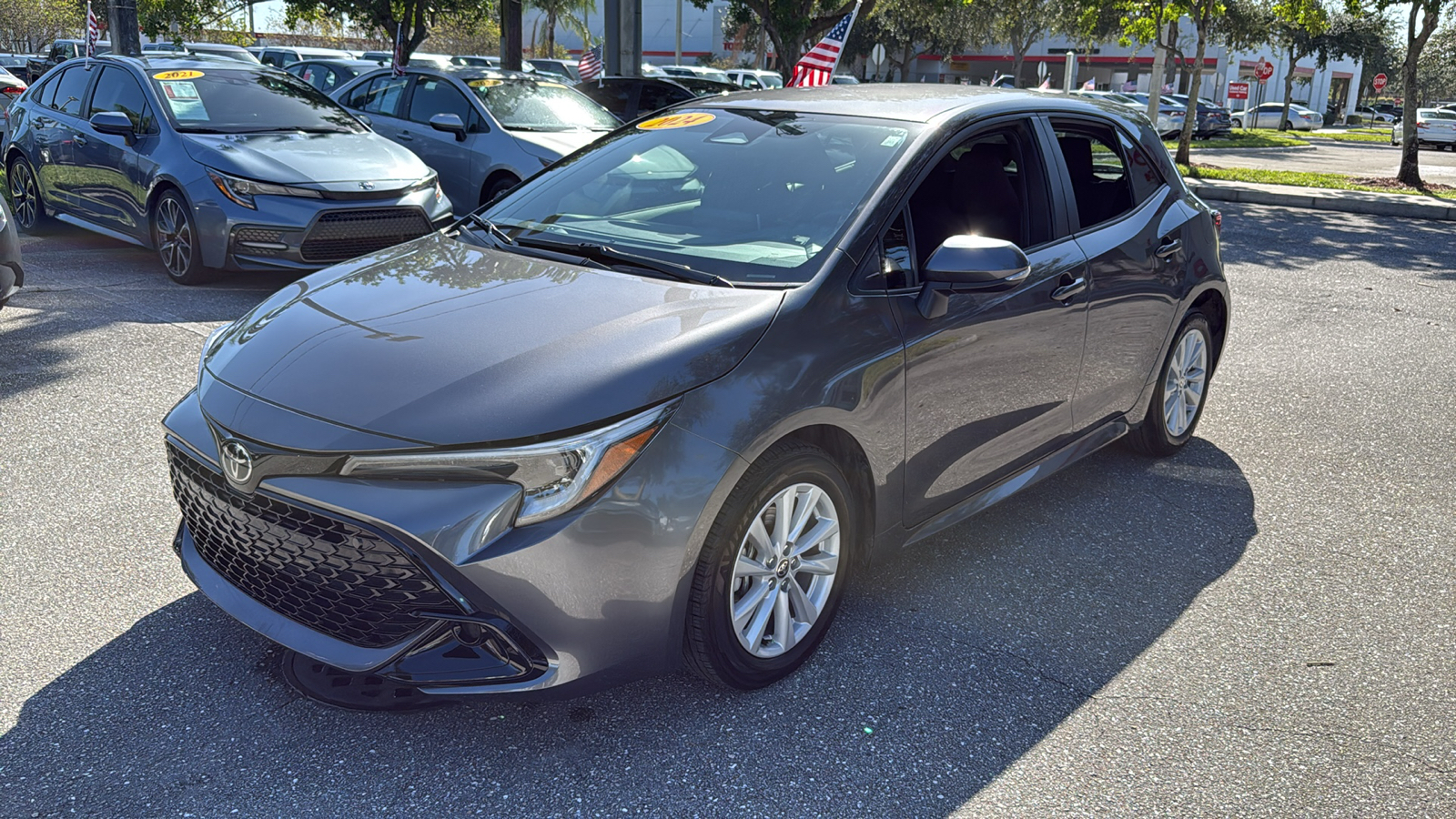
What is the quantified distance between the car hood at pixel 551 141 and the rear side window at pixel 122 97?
291 cm

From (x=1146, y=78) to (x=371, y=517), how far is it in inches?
2660

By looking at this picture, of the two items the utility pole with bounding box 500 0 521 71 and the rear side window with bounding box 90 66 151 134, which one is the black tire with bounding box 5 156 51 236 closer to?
the rear side window with bounding box 90 66 151 134

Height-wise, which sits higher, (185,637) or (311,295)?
(311,295)

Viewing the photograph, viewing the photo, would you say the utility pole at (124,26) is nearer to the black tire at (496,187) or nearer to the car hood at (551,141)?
the black tire at (496,187)

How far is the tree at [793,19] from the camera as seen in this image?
81.2ft

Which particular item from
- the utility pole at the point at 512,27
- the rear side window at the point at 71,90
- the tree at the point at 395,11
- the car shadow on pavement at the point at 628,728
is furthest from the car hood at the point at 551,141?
the tree at the point at 395,11

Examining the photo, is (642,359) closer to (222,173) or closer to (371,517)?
(371,517)

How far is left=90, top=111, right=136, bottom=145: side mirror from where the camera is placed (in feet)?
26.0

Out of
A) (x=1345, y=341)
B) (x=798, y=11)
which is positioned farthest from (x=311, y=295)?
(x=798, y=11)

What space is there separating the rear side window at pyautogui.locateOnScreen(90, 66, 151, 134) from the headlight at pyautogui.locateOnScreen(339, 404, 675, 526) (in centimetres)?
689

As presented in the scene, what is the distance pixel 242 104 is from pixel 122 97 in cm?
93

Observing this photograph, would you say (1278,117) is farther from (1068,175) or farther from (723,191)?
(723,191)

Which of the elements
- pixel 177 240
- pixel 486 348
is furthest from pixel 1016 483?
pixel 177 240

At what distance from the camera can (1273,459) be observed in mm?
5121
